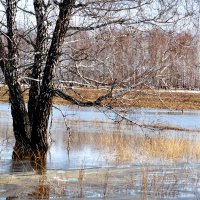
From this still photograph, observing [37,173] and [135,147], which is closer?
[37,173]

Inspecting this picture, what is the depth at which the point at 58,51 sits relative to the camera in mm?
11562

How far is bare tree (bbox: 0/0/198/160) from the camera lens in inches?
446

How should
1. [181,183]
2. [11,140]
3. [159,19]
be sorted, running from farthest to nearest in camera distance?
[11,140] < [159,19] < [181,183]

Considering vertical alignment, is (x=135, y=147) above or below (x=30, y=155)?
below

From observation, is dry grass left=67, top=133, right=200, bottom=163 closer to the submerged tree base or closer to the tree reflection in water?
the submerged tree base

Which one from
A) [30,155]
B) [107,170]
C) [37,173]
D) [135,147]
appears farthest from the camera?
[135,147]

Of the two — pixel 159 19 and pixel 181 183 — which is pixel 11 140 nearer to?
pixel 159 19

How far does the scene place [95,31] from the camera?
1206 cm

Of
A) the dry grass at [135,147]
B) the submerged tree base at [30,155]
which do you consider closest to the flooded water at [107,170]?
the dry grass at [135,147]

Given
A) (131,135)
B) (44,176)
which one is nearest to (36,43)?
(44,176)

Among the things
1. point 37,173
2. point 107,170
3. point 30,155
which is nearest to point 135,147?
point 30,155

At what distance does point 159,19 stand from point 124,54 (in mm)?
1724

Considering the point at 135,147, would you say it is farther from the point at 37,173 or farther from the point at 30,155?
the point at 37,173

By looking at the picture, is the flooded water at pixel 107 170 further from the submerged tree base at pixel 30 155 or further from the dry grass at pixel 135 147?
the submerged tree base at pixel 30 155
